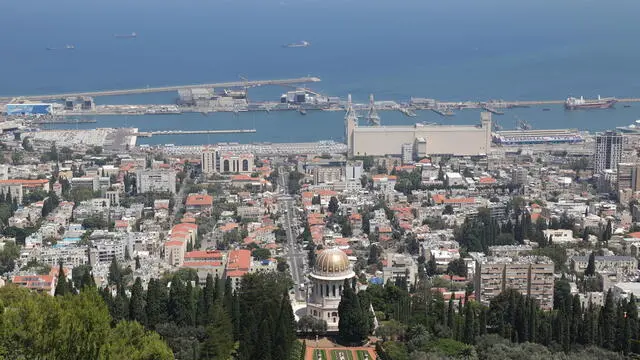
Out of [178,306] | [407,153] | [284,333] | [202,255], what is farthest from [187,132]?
[284,333]

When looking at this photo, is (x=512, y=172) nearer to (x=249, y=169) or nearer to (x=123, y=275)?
(x=249, y=169)

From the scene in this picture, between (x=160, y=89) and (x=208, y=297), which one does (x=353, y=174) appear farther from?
(x=160, y=89)

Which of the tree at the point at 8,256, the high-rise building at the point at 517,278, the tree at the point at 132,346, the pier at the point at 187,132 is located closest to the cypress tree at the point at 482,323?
the high-rise building at the point at 517,278

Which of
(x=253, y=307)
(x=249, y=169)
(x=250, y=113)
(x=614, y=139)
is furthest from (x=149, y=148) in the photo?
(x=253, y=307)

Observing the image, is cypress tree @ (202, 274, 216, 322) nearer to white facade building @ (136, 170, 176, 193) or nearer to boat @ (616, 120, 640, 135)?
white facade building @ (136, 170, 176, 193)

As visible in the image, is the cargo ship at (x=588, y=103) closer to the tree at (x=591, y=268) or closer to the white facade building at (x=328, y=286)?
the tree at (x=591, y=268)
